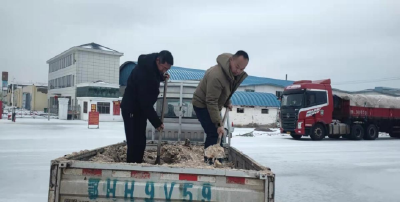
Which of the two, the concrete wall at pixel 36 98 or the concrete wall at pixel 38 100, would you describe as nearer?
the concrete wall at pixel 36 98

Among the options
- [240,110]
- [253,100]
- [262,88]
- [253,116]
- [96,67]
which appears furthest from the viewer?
[96,67]

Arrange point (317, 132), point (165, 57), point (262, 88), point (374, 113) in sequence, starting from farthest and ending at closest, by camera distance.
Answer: point (262, 88) → point (374, 113) → point (317, 132) → point (165, 57)

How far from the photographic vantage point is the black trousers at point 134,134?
170 inches

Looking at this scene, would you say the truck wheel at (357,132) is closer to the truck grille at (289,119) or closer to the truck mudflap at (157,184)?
the truck grille at (289,119)

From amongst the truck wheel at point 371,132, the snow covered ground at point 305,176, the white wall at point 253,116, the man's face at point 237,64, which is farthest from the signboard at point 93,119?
the man's face at point 237,64

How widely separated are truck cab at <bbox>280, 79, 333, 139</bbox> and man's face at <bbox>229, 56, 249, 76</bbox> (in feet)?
55.7

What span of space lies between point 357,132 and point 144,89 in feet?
72.0

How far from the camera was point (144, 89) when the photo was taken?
4051 mm

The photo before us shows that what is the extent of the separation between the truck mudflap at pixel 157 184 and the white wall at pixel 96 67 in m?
46.2

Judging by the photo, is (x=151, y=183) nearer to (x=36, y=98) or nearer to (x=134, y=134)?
(x=134, y=134)

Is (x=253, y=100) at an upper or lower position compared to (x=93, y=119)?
upper

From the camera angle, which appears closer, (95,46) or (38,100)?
(95,46)

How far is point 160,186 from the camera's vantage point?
3.04 meters

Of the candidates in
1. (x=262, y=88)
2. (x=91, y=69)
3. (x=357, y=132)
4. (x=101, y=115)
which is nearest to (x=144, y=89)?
(x=357, y=132)
